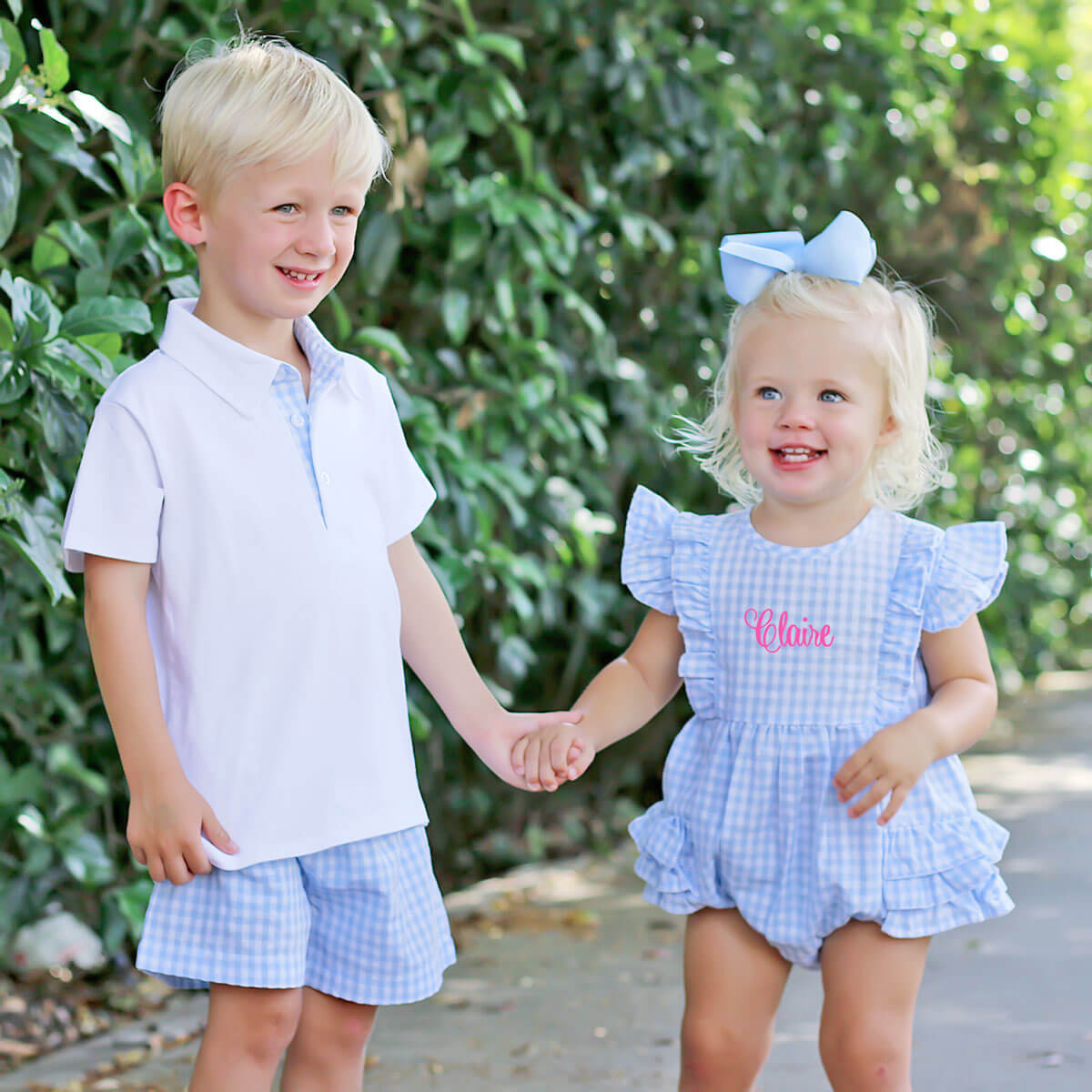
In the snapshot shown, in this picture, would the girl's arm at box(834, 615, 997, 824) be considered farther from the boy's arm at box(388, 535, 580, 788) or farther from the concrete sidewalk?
the concrete sidewalk

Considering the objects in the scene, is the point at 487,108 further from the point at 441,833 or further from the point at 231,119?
the point at 441,833

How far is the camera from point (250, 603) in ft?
6.13

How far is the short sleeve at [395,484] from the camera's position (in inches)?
81.9

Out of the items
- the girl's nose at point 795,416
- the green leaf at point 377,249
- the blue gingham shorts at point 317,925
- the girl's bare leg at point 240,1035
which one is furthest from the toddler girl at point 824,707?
the green leaf at point 377,249

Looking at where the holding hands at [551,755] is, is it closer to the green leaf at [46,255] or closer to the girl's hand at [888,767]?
the girl's hand at [888,767]

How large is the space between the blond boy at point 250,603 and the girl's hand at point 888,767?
1.85 ft

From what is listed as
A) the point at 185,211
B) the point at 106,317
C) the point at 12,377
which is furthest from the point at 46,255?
the point at 185,211

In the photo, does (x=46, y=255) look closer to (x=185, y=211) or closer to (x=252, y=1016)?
(x=185, y=211)

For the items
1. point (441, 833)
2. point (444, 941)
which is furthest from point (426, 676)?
point (441, 833)

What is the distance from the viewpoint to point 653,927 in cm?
385

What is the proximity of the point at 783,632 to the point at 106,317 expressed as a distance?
1.00 meters

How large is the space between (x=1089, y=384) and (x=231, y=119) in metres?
5.45

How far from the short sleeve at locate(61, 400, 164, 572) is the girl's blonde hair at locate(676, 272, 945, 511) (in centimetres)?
82

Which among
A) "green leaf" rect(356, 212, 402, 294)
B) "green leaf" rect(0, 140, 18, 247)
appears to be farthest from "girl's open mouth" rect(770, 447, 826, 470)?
"green leaf" rect(356, 212, 402, 294)
